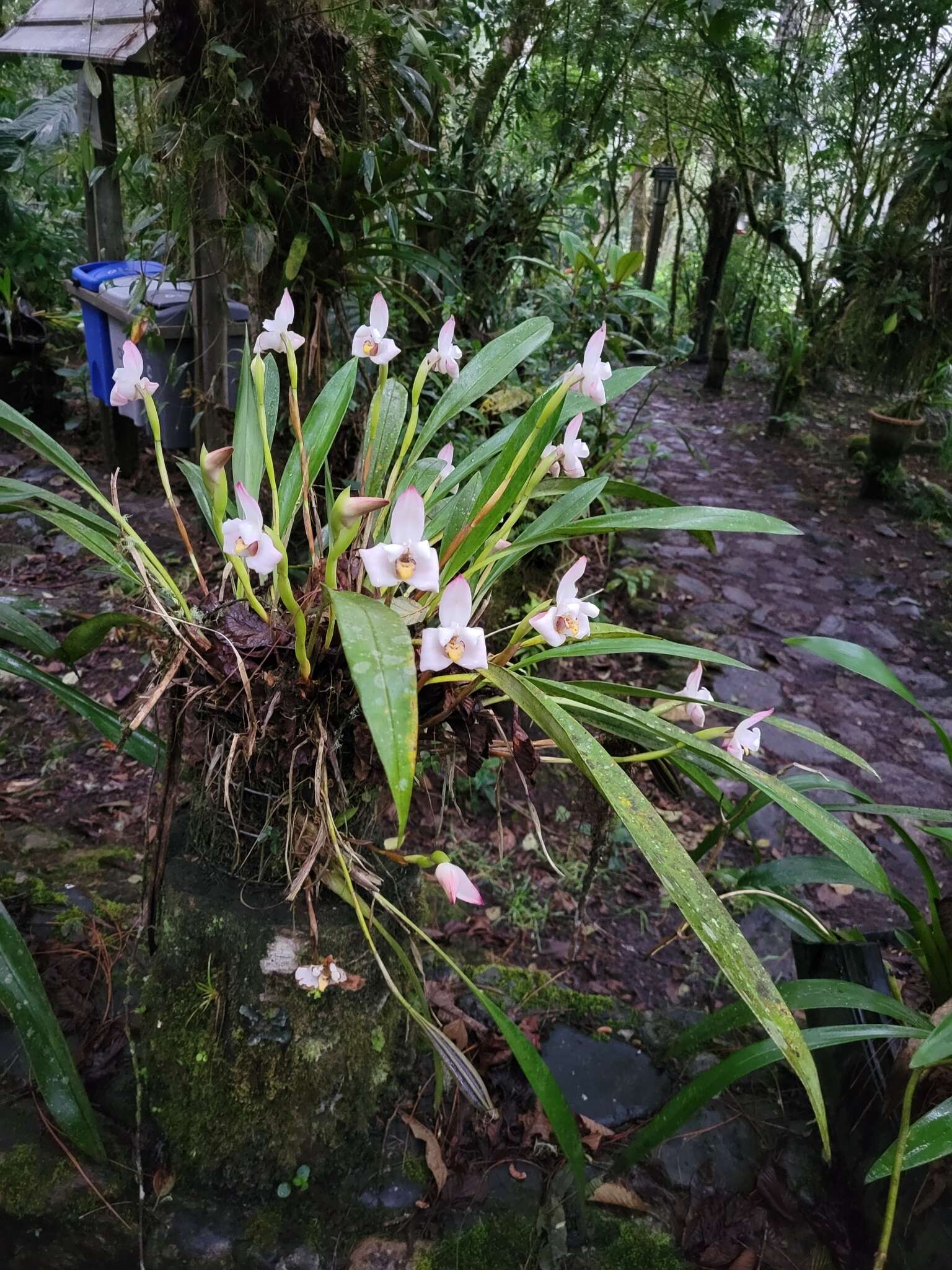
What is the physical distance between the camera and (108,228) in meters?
3.50

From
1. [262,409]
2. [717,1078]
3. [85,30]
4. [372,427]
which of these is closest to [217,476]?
[262,409]

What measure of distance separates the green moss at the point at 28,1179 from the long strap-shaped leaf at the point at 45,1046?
16 cm

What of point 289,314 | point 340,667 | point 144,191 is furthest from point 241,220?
point 340,667

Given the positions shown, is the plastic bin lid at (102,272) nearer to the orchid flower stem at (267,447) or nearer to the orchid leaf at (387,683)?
the orchid flower stem at (267,447)

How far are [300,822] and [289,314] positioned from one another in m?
0.64

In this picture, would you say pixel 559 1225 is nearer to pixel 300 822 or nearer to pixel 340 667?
pixel 300 822

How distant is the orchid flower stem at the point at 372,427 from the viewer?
3.67 feet

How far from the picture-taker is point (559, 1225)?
120 centimetres

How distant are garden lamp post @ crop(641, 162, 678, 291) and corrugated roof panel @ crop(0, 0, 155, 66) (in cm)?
435

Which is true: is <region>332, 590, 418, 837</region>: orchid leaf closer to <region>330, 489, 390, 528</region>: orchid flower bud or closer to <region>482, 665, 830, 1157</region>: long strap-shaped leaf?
<region>330, 489, 390, 528</region>: orchid flower bud

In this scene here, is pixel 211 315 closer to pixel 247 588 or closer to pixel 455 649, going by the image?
pixel 247 588

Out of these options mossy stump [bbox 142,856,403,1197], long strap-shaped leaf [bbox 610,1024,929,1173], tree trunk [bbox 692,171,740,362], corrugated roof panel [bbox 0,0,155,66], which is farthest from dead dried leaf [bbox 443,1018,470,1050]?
tree trunk [bbox 692,171,740,362]

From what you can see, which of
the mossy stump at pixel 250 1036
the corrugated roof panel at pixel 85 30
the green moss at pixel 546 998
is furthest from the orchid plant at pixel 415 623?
the corrugated roof panel at pixel 85 30

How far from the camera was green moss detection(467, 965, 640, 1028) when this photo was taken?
155 centimetres
